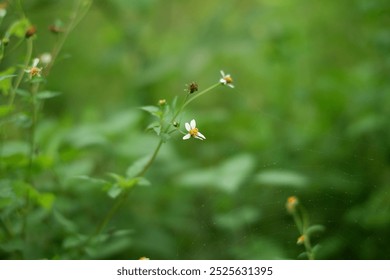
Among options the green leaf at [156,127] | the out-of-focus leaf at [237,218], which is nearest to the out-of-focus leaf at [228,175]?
the out-of-focus leaf at [237,218]

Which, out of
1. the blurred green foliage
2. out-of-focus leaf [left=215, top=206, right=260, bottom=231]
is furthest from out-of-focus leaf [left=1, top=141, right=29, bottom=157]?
out-of-focus leaf [left=215, top=206, right=260, bottom=231]

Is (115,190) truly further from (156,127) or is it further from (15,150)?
(15,150)

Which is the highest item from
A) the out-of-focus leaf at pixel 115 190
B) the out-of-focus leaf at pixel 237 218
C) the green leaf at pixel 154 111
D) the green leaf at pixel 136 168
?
the out-of-focus leaf at pixel 237 218

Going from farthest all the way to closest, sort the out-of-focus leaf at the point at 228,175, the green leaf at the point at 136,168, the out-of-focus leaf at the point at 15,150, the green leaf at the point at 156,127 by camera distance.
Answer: the out-of-focus leaf at the point at 228,175 → the out-of-focus leaf at the point at 15,150 → the green leaf at the point at 136,168 → the green leaf at the point at 156,127

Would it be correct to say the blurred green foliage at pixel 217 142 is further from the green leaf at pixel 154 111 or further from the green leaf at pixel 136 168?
the green leaf at pixel 154 111

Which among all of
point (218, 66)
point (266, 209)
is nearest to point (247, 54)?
point (218, 66)

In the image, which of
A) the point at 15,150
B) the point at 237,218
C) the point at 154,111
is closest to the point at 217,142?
the point at 237,218

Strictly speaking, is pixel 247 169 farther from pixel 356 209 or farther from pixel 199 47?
pixel 199 47

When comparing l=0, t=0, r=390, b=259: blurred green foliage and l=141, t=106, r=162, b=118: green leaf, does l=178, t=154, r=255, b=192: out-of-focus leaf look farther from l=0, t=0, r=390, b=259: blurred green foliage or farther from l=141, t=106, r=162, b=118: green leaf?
l=141, t=106, r=162, b=118: green leaf
